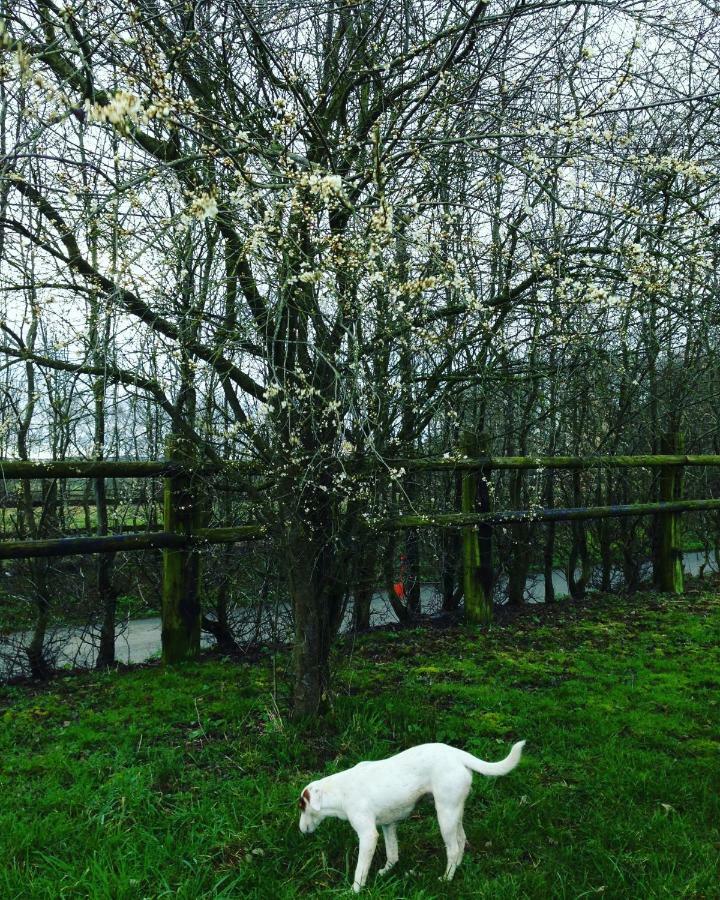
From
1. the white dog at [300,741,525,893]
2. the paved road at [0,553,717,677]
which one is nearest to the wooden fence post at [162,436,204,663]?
the paved road at [0,553,717,677]

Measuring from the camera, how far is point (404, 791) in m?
2.67

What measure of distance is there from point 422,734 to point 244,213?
277 centimetres

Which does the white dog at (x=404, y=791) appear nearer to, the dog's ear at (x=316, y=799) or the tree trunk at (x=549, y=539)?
the dog's ear at (x=316, y=799)

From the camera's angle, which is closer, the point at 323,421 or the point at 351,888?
the point at 351,888

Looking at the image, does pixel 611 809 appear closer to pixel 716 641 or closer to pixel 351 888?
pixel 351 888

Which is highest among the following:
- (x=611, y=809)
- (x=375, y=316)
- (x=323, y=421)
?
(x=375, y=316)

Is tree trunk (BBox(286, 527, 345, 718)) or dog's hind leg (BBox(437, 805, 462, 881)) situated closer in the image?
dog's hind leg (BBox(437, 805, 462, 881))

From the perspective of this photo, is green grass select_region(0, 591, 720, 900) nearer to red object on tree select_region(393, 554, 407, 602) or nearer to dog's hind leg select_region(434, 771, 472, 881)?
dog's hind leg select_region(434, 771, 472, 881)

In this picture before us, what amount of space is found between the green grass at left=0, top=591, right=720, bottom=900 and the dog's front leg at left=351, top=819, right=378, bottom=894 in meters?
0.11

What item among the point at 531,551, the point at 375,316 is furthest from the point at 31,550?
the point at 531,551

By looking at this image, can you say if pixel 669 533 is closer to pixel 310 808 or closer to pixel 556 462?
pixel 556 462

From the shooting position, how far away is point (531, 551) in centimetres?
800

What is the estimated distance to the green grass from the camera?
9.09 feet

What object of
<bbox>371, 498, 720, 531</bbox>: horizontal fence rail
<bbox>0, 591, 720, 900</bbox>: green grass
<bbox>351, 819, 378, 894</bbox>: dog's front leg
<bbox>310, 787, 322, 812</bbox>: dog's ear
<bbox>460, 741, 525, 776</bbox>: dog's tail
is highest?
<bbox>371, 498, 720, 531</bbox>: horizontal fence rail
